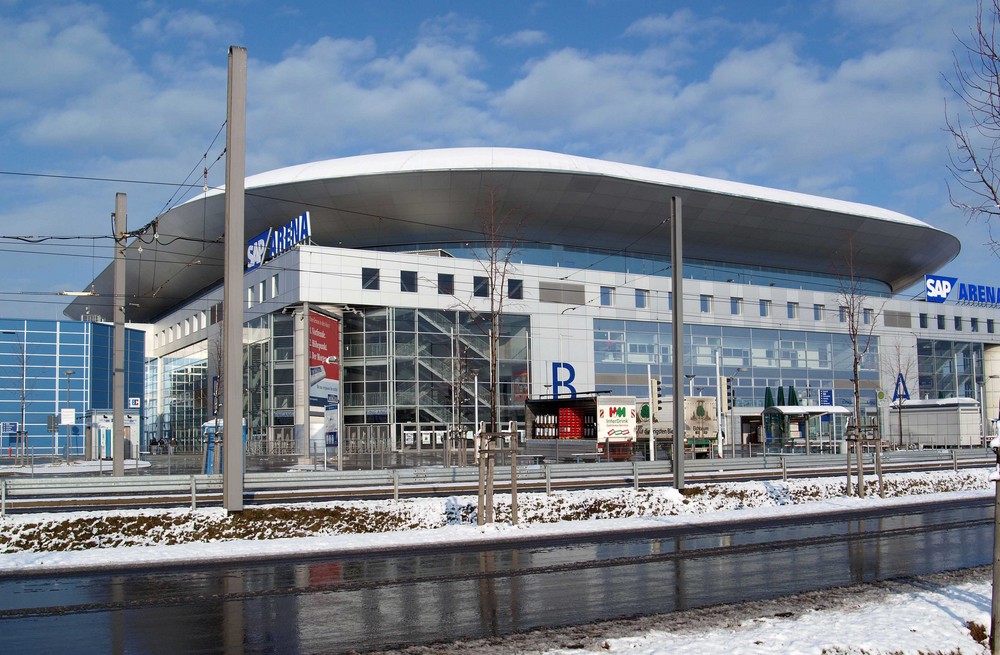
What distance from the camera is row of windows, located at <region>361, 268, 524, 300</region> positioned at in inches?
2173

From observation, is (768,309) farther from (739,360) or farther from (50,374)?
(50,374)

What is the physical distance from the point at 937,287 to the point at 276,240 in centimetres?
5578

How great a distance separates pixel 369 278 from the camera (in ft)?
181

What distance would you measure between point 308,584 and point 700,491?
45.8 ft

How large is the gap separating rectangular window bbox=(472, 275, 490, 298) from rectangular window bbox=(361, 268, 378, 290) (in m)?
6.56

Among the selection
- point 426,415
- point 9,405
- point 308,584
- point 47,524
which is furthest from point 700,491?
point 9,405

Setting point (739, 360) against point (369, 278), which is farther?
point (739, 360)

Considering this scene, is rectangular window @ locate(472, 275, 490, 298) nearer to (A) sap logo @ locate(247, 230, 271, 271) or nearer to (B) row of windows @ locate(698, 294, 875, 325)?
(A) sap logo @ locate(247, 230, 271, 271)

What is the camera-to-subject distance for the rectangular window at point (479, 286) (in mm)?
57750

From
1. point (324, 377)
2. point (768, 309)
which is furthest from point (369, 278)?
point (768, 309)

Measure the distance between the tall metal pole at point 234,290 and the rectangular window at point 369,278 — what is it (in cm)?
3554

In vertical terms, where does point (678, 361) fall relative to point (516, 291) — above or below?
below

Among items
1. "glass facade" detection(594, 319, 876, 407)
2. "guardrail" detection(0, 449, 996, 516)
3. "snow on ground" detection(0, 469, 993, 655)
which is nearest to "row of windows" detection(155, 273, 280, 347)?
"glass facade" detection(594, 319, 876, 407)

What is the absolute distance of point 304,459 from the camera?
3734cm
